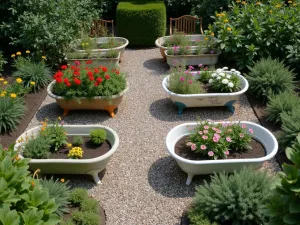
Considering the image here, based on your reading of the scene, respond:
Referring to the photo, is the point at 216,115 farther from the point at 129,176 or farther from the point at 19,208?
the point at 19,208

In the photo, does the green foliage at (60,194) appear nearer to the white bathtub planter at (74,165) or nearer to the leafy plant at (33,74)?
the white bathtub planter at (74,165)

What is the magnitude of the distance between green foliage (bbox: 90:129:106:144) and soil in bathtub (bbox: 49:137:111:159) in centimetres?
8

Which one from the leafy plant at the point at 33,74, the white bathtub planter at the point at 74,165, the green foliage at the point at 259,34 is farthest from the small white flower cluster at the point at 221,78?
the leafy plant at the point at 33,74

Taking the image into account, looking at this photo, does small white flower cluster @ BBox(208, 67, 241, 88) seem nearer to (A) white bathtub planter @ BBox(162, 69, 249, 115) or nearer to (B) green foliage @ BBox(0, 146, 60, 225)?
(A) white bathtub planter @ BBox(162, 69, 249, 115)

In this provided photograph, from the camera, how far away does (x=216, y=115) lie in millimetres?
5711

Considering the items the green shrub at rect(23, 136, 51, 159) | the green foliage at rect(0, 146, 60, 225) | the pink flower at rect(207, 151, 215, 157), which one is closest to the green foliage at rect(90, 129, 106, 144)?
the green shrub at rect(23, 136, 51, 159)

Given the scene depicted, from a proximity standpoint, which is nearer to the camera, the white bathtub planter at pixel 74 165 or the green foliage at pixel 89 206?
the green foliage at pixel 89 206

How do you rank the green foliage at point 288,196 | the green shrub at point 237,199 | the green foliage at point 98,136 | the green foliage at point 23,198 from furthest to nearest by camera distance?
the green foliage at point 98,136 < the green shrub at point 237,199 < the green foliage at point 23,198 < the green foliage at point 288,196

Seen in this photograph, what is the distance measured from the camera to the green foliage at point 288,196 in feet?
7.10

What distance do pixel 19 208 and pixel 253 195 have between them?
215 cm

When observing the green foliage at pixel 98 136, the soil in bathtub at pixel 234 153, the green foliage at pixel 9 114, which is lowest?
the green foliage at pixel 9 114

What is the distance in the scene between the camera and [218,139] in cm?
426

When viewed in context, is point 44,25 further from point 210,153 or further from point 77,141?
point 210,153

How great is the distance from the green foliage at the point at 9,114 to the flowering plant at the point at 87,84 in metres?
0.65
